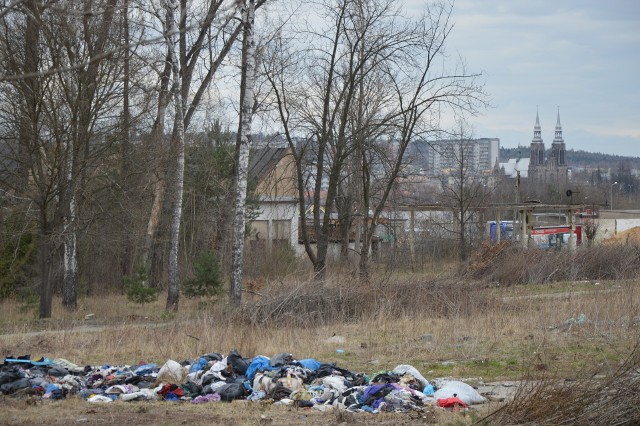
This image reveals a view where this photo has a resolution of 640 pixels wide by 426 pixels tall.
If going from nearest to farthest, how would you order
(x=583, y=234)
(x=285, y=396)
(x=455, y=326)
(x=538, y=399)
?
(x=538, y=399) → (x=285, y=396) → (x=455, y=326) → (x=583, y=234)

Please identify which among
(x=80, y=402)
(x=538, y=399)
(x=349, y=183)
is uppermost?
(x=349, y=183)

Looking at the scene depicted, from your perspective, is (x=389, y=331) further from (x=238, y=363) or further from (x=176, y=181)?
(x=176, y=181)

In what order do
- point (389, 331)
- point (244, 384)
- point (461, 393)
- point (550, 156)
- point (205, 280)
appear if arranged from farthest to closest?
point (550, 156)
point (205, 280)
point (389, 331)
point (244, 384)
point (461, 393)

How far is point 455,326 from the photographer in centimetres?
1475

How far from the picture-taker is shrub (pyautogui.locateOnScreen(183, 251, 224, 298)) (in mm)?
23609

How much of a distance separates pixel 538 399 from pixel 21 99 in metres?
14.8

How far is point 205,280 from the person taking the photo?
2359cm

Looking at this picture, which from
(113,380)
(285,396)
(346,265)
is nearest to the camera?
(285,396)

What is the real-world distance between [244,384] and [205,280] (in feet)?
46.3

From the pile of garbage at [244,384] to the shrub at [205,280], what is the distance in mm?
12481

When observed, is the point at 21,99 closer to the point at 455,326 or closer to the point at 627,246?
the point at 455,326

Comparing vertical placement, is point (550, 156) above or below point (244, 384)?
above

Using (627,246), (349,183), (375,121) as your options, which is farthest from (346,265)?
(627,246)

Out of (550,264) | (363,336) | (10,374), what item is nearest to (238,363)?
(10,374)
